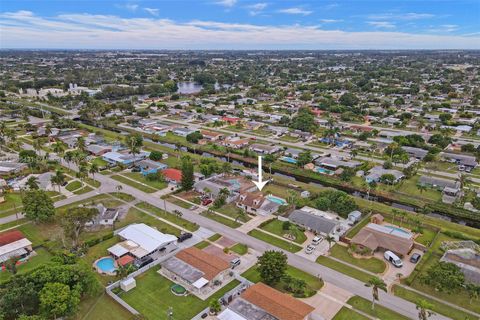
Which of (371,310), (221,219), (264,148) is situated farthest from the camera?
(264,148)

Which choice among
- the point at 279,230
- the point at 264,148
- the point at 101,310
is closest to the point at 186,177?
the point at 279,230

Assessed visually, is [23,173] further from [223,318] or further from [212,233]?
[223,318]

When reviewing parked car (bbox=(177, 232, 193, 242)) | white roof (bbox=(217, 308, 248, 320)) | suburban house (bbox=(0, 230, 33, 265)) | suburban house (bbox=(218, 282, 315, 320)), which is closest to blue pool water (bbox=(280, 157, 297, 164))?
parked car (bbox=(177, 232, 193, 242))

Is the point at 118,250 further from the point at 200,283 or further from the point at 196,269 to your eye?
the point at 200,283

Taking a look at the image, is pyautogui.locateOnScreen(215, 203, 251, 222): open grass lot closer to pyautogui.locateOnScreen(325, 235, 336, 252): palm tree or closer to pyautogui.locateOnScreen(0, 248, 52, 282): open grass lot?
pyautogui.locateOnScreen(325, 235, 336, 252): palm tree

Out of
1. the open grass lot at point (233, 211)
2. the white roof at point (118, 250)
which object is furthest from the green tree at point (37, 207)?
the open grass lot at point (233, 211)

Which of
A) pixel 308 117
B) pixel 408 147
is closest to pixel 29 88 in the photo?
pixel 308 117
